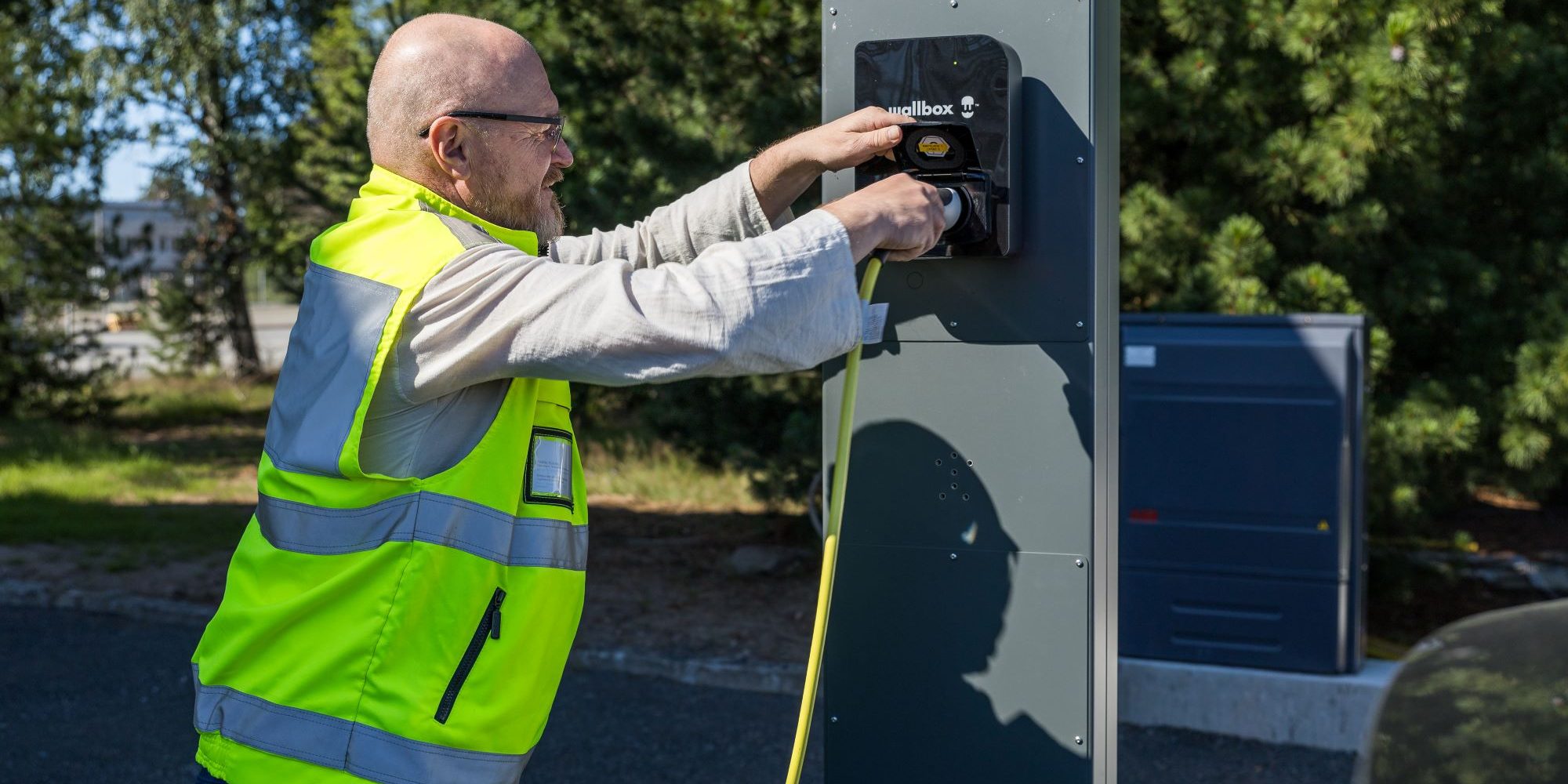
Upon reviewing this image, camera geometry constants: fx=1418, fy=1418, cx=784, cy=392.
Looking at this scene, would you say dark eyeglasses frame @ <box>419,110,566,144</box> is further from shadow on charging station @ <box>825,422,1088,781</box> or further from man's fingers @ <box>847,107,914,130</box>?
shadow on charging station @ <box>825,422,1088,781</box>

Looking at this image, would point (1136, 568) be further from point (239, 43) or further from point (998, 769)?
point (239, 43)

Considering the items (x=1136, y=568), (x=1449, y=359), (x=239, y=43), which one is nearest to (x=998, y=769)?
(x=1136, y=568)

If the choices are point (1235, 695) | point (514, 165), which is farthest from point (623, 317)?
point (1235, 695)

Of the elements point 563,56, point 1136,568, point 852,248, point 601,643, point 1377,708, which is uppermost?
point 563,56

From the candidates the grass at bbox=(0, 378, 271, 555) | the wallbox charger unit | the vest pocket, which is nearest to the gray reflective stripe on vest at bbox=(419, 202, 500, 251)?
the vest pocket

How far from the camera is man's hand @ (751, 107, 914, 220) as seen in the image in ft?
7.57

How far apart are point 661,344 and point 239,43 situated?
15863mm

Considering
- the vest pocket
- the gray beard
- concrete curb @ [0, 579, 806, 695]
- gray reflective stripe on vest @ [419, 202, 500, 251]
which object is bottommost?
concrete curb @ [0, 579, 806, 695]

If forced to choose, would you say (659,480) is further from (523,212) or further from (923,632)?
(523,212)

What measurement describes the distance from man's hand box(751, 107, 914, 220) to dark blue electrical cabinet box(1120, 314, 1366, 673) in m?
2.84

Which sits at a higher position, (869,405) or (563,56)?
(563,56)

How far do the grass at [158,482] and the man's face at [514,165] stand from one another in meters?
5.30

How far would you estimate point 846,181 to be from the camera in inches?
98.7

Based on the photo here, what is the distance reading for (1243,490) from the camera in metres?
5.03
